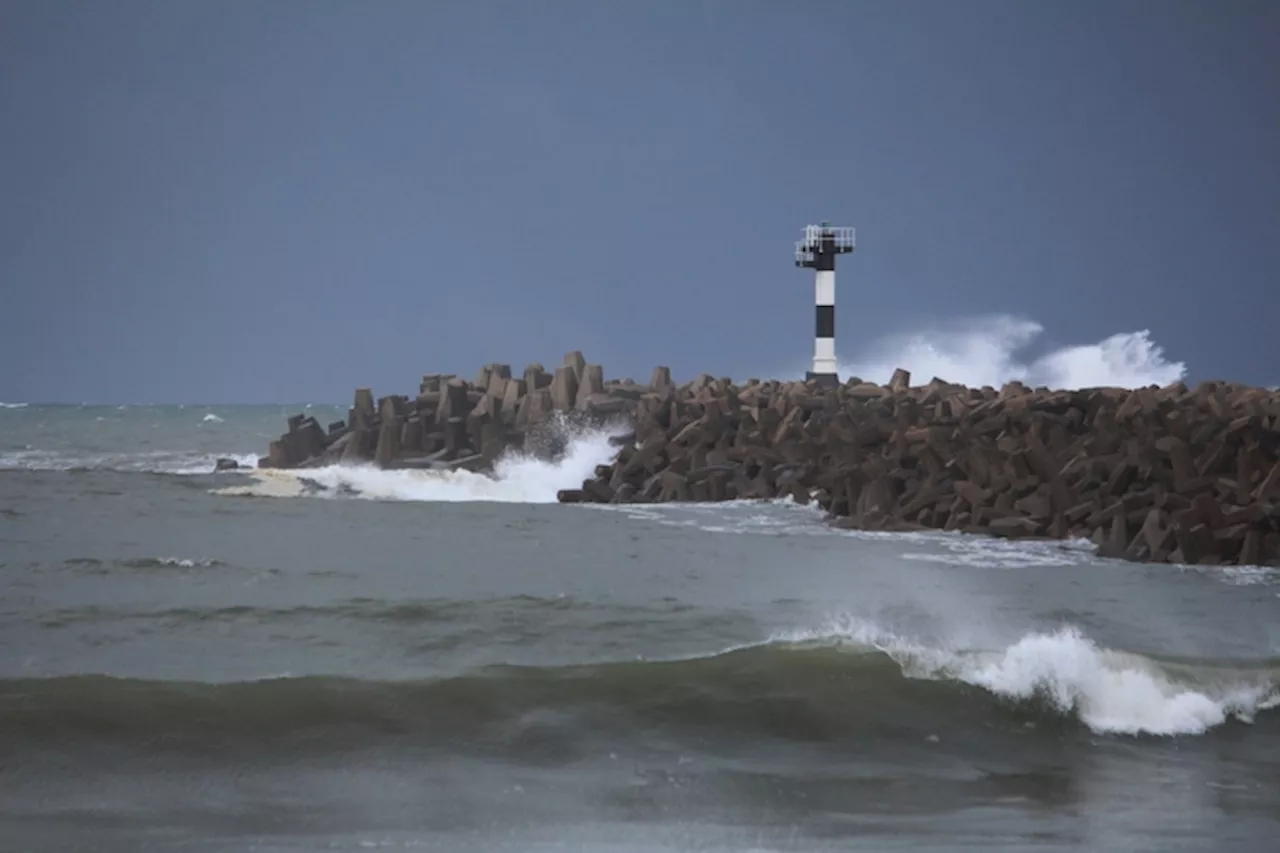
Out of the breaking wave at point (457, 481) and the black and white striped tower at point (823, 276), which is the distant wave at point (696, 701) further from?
the black and white striped tower at point (823, 276)

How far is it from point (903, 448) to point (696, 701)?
A: 9.30m

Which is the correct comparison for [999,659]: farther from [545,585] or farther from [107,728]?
[107,728]

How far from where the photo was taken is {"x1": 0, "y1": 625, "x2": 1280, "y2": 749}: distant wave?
754cm

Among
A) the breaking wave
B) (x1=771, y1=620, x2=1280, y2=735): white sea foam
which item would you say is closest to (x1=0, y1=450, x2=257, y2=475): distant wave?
the breaking wave

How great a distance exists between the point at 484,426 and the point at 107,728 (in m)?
15.1

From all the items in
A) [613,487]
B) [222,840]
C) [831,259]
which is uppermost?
[831,259]

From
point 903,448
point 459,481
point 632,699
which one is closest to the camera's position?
point 632,699

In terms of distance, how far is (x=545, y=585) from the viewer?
1168 cm

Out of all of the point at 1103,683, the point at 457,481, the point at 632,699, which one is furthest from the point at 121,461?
the point at 1103,683

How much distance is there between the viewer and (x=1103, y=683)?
8.19 meters

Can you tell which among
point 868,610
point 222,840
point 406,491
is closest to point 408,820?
point 222,840

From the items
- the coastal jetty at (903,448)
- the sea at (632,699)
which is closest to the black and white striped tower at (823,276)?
the coastal jetty at (903,448)

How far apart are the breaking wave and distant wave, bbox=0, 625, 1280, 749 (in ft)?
36.9

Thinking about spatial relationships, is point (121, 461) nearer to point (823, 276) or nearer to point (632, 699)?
point (823, 276)
